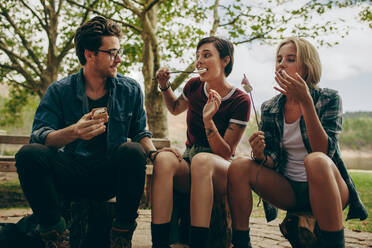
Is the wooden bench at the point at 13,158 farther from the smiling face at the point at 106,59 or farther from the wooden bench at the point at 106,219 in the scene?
the smiling face at the point at 106,59

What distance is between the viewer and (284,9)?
847 centimetres

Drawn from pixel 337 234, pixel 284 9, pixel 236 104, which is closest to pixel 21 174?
pixel 236 104

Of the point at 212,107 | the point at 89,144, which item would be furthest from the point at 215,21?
the point at 89,144

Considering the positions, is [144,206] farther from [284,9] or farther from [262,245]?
[284,9]

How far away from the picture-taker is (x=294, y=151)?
2.39 metres

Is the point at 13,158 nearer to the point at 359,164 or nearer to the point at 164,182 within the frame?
the point at 164,182

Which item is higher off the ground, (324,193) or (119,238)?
(324,193)

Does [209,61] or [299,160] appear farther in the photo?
[209,61]

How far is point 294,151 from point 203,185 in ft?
2.35

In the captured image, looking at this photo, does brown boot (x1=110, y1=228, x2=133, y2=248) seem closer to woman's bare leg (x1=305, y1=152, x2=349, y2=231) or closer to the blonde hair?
woman's bare leg (x1=305, y1=152, x2=349, y2=231)

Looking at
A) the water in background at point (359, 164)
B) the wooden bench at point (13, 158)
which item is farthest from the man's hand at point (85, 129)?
the water in background at point (359, 164)

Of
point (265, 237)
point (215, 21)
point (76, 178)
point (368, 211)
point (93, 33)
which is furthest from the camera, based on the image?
point (215, 21)

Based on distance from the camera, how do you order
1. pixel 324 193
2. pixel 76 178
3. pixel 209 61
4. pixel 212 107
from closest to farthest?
1. pixel 324 193
2. pixel 76 178
3. pixel 212 107
4. pixel 209 61

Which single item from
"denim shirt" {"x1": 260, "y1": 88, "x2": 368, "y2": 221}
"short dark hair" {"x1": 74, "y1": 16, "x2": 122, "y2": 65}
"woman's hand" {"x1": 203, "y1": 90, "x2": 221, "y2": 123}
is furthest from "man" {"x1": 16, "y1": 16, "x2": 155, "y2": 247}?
"denim shirt" {"x1": 260, "y1": 88, "x2": 368, "y2": 221}
